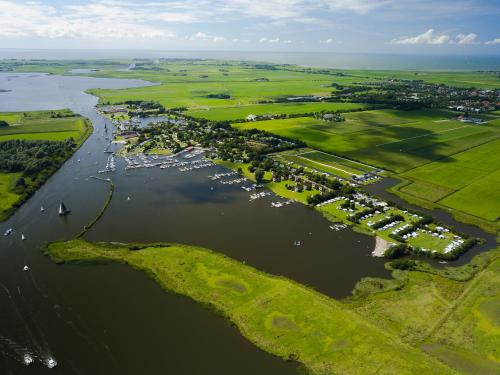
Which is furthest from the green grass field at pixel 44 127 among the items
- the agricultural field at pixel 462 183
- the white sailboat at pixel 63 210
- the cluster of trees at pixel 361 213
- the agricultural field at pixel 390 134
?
the agricultural field at pixel 462 183

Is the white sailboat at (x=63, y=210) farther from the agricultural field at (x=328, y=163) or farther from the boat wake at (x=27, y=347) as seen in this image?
the agricultural field at (x=328, y=163)

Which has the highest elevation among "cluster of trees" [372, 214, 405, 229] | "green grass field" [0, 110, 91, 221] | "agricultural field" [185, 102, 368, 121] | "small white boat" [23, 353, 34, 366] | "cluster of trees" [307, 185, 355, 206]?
"agricultural field" [185, 102, 368, 121]

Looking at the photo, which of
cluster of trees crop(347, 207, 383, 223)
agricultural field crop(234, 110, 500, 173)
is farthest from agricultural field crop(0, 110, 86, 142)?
cluster of trees crop(347, 207, 383, 223)

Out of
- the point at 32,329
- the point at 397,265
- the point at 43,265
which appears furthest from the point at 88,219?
the point at 397,265

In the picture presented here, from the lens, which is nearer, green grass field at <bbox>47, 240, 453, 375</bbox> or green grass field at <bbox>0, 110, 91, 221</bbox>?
green grass field at <bbox>47, 240, 453, 375</bbox>

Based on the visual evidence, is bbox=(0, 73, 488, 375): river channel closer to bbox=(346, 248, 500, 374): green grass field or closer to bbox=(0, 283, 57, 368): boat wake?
bbox=(0, 283, 57, 368): boat wake

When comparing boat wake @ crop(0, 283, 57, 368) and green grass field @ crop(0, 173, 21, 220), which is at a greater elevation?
green grass field @ crop(0, 173, 21, 220)

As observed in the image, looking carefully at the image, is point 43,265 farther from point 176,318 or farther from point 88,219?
point 176,318
